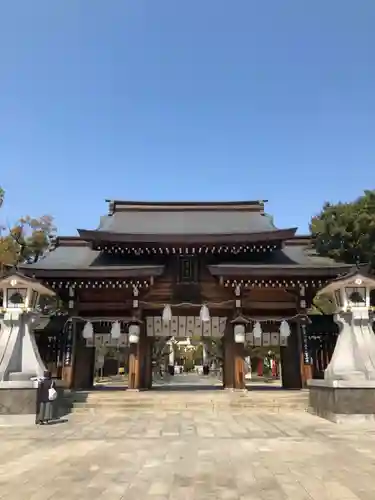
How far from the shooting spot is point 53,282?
1764cm

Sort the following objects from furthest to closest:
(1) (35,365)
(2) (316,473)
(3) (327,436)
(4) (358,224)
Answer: (4) (358,224), (1) (35,365), (3) (327,436), (2) (316,473)

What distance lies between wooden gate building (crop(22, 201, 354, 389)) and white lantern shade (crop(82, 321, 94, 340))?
29cm

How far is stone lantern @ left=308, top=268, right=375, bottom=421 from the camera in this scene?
35.8 feet

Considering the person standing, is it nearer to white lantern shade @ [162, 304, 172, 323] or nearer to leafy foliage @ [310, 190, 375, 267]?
white lantern shade @ [162, 304, 172, 323]

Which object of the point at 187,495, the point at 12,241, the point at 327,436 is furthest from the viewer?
the point at 12,241

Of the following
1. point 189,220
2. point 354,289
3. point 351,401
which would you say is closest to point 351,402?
point 351,401

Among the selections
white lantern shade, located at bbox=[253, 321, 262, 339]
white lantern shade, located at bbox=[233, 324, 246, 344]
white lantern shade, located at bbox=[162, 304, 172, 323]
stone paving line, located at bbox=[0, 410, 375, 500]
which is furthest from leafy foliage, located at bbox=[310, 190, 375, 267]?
stone paving line, located at bbox=[0, 410, 375, 500]

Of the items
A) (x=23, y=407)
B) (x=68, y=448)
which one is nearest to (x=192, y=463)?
(x=68, y=448)

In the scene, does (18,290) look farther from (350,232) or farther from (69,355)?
(350,232)

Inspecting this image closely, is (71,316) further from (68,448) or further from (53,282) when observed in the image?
(68,448)

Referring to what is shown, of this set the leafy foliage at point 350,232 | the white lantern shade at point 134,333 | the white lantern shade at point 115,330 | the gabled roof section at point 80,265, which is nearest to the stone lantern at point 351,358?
the white lantern shade at point 134,333

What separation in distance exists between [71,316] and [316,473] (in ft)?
46.3

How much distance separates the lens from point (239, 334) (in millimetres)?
16734

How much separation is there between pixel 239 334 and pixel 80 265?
27.1ft
